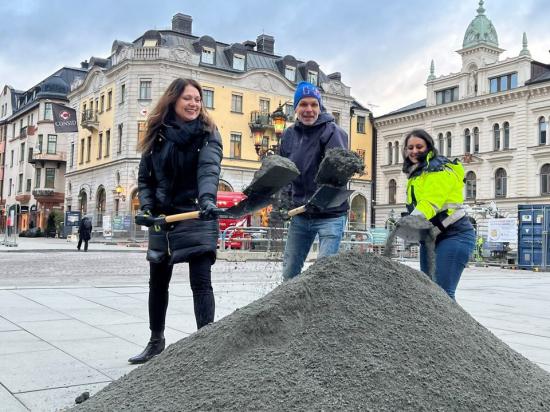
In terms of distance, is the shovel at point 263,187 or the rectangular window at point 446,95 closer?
the shovel at point 263,187

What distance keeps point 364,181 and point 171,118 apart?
41.1 meters

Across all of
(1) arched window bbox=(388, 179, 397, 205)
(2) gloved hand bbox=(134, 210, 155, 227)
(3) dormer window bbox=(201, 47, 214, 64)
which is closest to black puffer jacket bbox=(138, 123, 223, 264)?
(2) gloved hand bbox=(134, 210, 155, 227)

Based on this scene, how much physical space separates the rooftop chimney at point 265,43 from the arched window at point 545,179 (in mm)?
20022

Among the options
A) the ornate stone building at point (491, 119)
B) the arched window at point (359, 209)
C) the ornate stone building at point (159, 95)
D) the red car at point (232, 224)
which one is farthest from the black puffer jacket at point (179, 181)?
the arched window at point (359, 209)

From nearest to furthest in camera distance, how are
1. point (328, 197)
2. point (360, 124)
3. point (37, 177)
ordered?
1. point (328, 197)
2. point (360, 124)
3. point (37, 177)

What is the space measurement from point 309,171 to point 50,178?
46.1m

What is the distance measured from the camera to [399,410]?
1818 millimetres

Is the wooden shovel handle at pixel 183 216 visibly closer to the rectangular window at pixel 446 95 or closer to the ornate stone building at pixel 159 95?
the ornate stone building at pixel 159 95

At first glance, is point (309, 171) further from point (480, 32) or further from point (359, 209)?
point (359, 209)

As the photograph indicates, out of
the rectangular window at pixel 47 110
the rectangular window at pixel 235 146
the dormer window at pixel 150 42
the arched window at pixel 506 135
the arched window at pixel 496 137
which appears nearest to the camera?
the dormer window at pixel 150 42

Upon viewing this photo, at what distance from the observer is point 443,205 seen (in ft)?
11.6

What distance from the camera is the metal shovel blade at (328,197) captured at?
3303 mm

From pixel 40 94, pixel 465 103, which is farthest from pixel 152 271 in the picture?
pixel 40 94

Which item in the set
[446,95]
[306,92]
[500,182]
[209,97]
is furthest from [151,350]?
[446,95]
